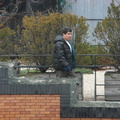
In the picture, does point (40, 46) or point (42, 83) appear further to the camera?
point (40, 46)

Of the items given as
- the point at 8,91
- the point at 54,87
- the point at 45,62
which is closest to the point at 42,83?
the point at 54,87

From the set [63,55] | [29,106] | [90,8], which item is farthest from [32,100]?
[90,8]

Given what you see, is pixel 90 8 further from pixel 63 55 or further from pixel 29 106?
pixel 29 106

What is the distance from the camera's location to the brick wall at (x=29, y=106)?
529 centimetres

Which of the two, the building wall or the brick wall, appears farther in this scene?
the building wall

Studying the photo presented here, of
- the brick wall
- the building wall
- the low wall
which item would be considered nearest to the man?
Result: the low wall

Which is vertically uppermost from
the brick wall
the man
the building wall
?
the building wall

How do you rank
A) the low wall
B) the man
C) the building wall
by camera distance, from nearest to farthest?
1. the low wall
2. the man
3. the building wall

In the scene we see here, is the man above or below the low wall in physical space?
above

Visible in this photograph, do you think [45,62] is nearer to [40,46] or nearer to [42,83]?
[40,46]

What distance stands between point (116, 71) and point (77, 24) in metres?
1.79

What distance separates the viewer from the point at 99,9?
16.0 metres

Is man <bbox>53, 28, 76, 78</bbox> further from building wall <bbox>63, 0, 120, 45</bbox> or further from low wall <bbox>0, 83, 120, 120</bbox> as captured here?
building wall <bbox>63, 0, 120, 45</bbox>

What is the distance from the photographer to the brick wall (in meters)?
5.29
